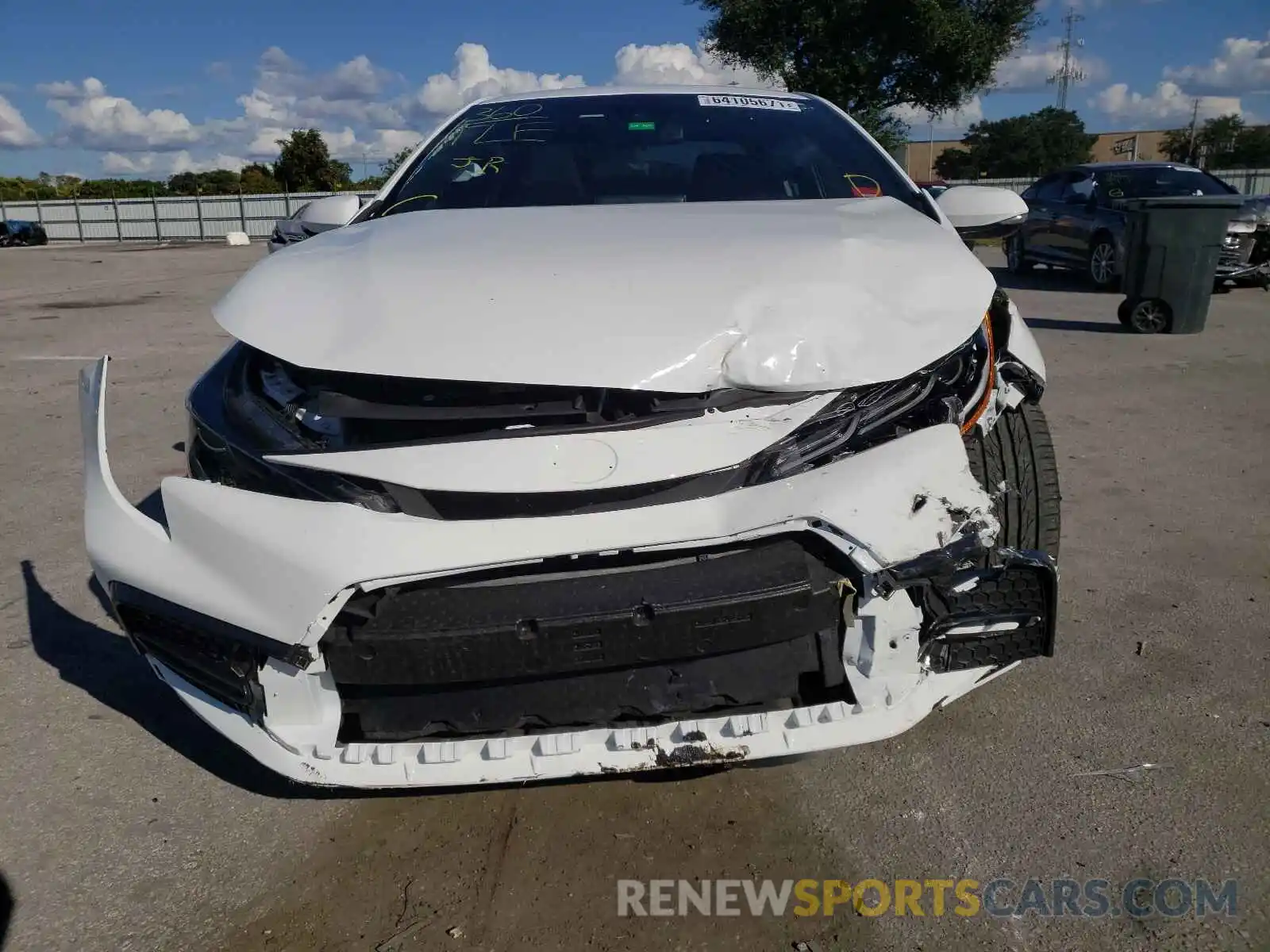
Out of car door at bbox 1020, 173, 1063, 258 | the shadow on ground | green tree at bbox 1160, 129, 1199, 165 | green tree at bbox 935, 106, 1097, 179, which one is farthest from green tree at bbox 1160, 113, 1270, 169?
the shadow on ground

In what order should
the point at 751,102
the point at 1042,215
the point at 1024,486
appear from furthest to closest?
the point at 1042,215 < the point at 751,102 < the point at 1024,486

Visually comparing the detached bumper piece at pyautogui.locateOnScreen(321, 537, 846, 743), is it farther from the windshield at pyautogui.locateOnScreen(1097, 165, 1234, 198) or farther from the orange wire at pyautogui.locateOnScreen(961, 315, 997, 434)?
the windshield at pyautogui.locateOnScreen(1097, 165, 1234, 198)

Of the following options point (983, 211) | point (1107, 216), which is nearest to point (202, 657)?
point (983, 211)

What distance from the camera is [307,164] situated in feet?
163

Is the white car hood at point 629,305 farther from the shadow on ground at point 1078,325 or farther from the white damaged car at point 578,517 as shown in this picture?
the shadow on ground at point 1078,325

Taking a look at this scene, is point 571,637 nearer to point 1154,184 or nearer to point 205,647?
point 205,647

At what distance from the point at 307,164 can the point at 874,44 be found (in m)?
35.4

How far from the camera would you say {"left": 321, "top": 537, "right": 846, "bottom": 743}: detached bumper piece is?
5.82 ft

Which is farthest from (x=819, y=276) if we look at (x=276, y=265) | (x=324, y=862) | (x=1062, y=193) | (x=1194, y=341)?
(x=1062, y=193)

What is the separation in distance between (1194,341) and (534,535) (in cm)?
834

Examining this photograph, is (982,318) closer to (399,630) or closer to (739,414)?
(739,414)

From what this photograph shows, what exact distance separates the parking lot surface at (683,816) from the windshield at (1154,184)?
30.8ft

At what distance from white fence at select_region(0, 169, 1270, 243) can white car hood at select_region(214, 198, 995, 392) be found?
3792 centimetres
